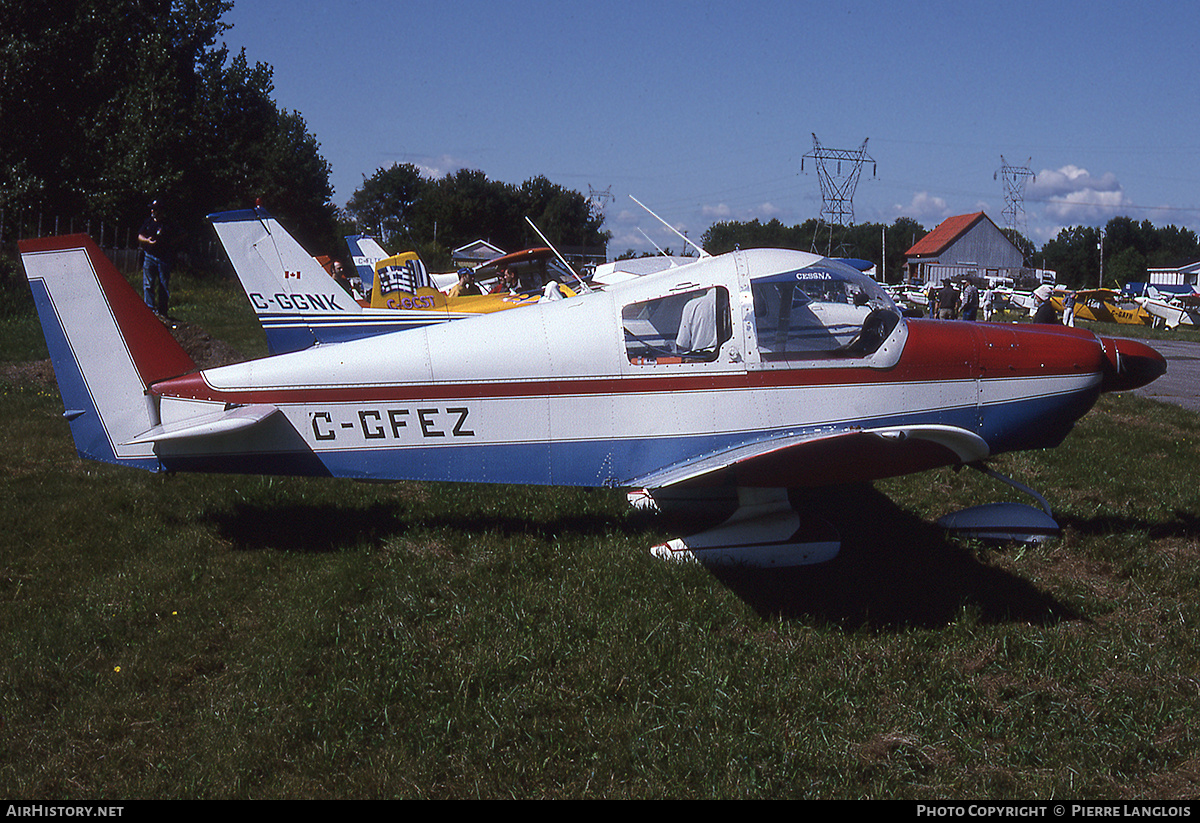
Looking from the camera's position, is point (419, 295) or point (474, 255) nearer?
point (419, 295)

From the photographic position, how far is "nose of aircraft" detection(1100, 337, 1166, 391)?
5223 mm

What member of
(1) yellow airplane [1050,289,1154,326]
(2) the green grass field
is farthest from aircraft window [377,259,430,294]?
(1) yellow airplane [1050,289,1154,326]

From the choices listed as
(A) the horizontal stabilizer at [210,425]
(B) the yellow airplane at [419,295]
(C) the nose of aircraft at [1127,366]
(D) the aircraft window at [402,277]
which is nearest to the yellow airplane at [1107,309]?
(B) the yellow airplane at [419,295]

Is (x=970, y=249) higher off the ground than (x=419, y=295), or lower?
higher

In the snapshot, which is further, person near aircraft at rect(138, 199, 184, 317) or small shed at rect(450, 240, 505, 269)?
small shed at rect(450, 240, 505, 269)

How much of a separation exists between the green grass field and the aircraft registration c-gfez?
0.62 m

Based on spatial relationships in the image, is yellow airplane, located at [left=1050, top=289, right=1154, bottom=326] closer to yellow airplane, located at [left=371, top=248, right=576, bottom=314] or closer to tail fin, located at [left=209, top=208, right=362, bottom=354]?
yellow airplane, located at [left=371, top=248, right=576, bottom=314]

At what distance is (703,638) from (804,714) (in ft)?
2.35

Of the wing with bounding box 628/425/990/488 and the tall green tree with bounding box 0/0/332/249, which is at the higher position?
the tall green tree with bounding box 0/0/332/249

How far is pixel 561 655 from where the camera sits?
3936 millimetres

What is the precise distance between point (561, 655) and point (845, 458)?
181cm

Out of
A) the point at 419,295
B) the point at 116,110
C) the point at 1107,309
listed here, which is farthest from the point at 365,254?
the point at 1107,309

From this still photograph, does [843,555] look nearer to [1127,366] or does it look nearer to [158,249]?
[1127,366]

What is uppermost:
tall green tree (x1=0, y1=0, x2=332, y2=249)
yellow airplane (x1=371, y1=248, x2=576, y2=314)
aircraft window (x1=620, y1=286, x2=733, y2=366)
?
tall green tree (x1=0, y1=0, x2=332, y2=249)
